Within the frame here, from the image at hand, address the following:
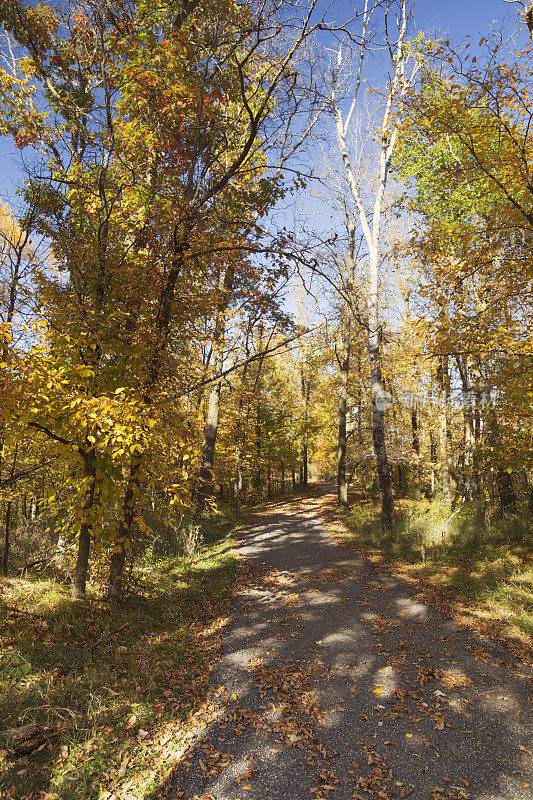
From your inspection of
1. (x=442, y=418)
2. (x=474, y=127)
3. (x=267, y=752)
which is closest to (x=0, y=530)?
(x=267, y=752)

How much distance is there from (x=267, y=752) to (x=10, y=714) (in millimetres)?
2526

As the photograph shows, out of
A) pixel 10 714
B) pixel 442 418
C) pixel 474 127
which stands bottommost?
pixel 10 714

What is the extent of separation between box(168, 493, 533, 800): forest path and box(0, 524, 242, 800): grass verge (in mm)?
368

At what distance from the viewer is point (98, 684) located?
4289 mm

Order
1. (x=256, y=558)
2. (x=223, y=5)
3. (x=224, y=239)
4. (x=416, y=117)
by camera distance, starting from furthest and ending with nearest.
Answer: (x=256, y=558) → (x=416, y=117) → (x=224, y=239) → (x=223, y=5)

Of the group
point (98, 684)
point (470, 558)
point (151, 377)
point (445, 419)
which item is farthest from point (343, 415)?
point (98, 684)

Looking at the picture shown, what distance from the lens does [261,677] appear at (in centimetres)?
472

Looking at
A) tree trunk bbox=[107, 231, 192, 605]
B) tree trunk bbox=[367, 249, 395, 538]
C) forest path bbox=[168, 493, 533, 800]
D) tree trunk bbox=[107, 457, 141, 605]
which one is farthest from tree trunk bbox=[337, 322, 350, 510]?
tree trunk bbox=[107, 457, 141, 605]

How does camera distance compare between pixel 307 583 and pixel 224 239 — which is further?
pixel 307 583

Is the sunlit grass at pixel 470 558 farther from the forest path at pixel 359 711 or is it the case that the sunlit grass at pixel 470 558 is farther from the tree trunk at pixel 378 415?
the forest path at pixel 359 711

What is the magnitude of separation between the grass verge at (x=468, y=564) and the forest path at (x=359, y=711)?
487mm

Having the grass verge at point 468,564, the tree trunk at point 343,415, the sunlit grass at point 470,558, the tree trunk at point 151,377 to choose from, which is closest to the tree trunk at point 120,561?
the tree trunk at point 151,377

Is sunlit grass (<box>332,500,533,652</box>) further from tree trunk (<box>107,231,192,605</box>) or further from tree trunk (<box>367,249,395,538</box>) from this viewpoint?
tree trunk (<box>107,231,192,605</box>)

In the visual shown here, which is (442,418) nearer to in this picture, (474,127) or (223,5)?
(474,127)
